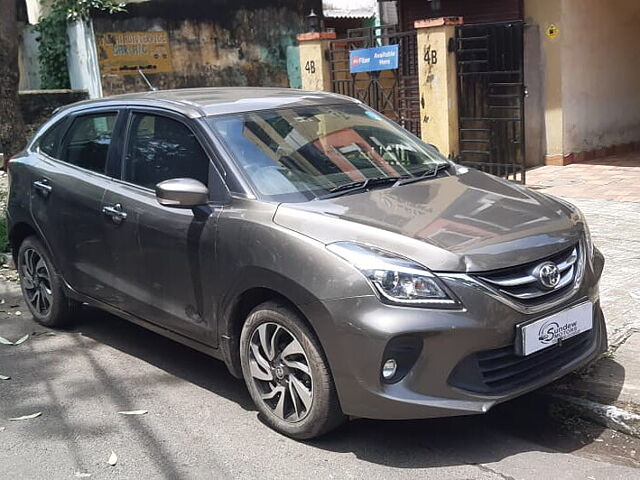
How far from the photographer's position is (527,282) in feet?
11.6

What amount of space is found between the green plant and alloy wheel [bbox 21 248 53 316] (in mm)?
8733

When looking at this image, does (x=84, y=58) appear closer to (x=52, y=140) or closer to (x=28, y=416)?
(x=52, y=140)

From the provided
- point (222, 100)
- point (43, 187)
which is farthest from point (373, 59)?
point (222, 100)

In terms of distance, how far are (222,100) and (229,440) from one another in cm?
204

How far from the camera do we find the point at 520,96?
9.23 meters

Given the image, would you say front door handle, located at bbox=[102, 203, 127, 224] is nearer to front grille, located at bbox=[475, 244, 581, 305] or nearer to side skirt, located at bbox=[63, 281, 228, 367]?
side skirt, located at bbox=[63, 281, 228, 367]

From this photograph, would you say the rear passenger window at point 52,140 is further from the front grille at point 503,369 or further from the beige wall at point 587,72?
the beige wall at point 587,72

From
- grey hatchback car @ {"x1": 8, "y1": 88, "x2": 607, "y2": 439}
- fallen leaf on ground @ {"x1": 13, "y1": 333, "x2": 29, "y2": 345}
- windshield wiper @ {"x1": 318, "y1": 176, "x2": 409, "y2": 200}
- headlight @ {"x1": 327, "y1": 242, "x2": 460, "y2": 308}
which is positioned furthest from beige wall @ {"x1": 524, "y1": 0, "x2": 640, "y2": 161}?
headlight @ {"x1": 327, "y1": 242, "x2": 460, "y2": 308}

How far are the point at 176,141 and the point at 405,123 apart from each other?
22.9ft

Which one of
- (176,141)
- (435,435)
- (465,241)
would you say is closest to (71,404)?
(176,141)

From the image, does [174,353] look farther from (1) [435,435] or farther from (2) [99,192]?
(1) [435,435]

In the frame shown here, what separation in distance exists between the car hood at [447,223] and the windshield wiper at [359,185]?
71mm

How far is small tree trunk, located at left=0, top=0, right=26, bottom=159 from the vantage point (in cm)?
891

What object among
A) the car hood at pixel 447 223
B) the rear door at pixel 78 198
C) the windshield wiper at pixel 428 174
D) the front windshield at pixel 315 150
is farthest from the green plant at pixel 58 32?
the car hood at pixel 447 223
